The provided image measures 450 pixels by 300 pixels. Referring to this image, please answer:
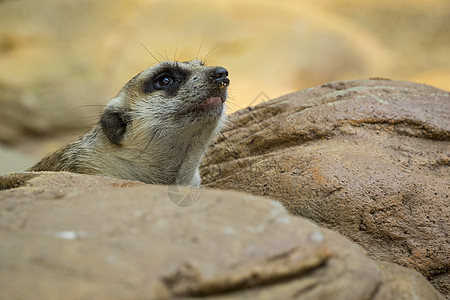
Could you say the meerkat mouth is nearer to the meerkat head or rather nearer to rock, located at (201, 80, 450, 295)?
the meerkat head

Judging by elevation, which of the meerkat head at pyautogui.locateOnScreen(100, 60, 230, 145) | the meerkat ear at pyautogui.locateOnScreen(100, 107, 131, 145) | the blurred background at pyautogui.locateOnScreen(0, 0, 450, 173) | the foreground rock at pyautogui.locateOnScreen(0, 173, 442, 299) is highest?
the blurred background at pyautogui.locateOnScreen(0, 0, 450, 173)

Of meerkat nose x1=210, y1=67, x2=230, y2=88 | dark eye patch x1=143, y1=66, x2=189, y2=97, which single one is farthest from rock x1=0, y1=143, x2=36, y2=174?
meerkat nose x1=210, y1=67, x2=230, y2=88

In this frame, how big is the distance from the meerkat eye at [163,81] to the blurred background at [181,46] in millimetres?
6688

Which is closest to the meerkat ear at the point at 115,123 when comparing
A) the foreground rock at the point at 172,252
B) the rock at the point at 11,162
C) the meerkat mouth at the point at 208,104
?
the meerkat mouth at the point at 208,104

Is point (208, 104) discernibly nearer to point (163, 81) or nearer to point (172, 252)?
point (163, 81)

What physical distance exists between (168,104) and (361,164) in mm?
1659

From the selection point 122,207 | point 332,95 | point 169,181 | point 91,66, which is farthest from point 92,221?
point 91,66

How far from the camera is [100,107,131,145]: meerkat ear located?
4.25 meters

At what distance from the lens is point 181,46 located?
455 inches

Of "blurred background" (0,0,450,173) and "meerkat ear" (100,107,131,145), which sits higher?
"blurred background" (0,0,450,173)

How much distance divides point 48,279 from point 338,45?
11305 millimetres

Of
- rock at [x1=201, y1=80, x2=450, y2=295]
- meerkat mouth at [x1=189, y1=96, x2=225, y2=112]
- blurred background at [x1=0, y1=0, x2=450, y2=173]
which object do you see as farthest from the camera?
blurred background at [x1=0, y1=0, x2=450, y2=173]

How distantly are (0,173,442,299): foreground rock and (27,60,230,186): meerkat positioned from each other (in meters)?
1.71

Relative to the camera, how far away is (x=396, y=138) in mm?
4070
